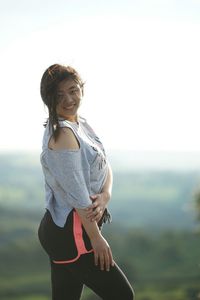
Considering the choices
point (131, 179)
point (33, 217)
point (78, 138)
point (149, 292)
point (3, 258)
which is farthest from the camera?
point (131, 179)

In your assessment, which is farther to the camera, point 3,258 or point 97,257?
point 3,258

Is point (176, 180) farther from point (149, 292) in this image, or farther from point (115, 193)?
point (149, 292)

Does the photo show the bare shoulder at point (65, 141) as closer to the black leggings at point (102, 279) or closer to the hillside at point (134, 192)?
the black leggings at point (102, 279)

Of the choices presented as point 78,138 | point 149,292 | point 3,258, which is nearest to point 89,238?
point 78,138

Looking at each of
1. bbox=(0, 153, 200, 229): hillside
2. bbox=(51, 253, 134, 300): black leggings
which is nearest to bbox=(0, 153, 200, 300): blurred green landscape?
bbox=(0, 153, 200, 229): hillside

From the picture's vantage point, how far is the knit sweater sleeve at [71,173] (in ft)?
8.71

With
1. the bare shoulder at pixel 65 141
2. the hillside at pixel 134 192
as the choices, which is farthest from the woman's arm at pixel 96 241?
the hillside at pixel 134 192

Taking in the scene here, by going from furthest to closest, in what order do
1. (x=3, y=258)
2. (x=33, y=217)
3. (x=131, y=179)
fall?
1. (x=131, y=179)
2. (x=3, y=258)
3. (x=33, y=217)

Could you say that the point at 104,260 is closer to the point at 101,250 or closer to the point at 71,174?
the point at 101,250

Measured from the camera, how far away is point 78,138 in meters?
2.71

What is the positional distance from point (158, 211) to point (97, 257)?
6219cm

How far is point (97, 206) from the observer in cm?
275

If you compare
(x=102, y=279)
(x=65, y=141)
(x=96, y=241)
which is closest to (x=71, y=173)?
(x=65, y=141)

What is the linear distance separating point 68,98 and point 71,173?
352mm
